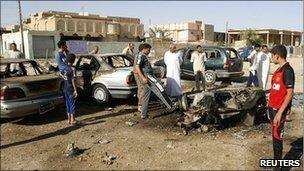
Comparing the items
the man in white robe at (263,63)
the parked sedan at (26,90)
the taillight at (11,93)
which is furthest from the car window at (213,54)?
the taillight at (11,93)

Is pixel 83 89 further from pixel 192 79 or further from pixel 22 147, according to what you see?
pixel 192 79

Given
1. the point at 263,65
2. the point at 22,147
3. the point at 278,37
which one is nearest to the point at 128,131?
the point at 22,147

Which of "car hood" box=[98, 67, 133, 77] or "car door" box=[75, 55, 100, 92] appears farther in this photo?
"car door" box=[75, 55, 100, 92]

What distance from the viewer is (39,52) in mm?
44500

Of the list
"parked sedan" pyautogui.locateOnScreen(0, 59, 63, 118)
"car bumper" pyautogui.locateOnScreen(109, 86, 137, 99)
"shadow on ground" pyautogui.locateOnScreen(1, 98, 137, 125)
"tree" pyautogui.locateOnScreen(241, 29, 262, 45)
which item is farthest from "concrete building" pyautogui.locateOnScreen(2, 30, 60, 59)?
"parked sedan" pyautogui.locateOnScreen(0, 59, 63, 118)

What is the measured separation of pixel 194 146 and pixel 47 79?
3.71 metres

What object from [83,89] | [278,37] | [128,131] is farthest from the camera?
[278,37]

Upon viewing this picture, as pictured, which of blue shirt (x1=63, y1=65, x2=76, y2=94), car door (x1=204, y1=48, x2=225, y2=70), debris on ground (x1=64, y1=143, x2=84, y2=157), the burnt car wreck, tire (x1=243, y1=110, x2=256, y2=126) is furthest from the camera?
car door (x1=204, y1=48, x2=225, y2=70)

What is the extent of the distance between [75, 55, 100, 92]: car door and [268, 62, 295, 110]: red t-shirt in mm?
5772

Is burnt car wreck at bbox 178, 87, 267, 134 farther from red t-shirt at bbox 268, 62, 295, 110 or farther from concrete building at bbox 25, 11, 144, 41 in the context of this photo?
concrete building at bbox 25, 11, 144, 41

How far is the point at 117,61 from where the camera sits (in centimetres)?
1027

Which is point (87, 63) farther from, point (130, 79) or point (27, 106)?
point (27, 106)

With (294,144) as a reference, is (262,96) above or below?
above

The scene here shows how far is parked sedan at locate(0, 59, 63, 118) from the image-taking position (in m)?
7.05
